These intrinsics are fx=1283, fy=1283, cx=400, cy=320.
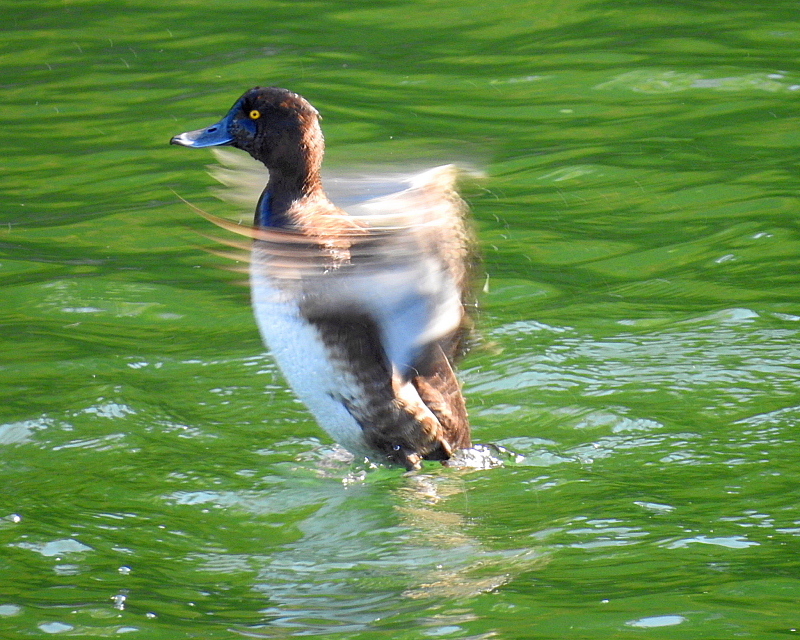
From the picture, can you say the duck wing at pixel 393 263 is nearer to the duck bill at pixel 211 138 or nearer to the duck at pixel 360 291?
the duck at pixel 360 291

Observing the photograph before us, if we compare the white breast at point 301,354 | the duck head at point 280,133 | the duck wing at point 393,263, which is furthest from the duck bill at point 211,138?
the white breast at point 301,354

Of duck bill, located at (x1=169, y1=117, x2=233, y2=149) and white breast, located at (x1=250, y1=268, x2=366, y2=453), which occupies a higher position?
duck bill, located at (x1=169, y1=117, x2=233, y2=149)

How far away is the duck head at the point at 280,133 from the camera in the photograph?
18.7 feet

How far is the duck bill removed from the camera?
598cm

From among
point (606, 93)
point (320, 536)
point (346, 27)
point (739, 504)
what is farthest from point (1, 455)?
point (346, 27)

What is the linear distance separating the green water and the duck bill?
734 millimetres

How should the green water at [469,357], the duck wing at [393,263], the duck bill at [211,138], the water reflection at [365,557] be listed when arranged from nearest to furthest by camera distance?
1. the water reflection at [365,557]
2. the green water at [469,357]
3. the duck wing at [393,263]
4. the duck bill at [211,138]

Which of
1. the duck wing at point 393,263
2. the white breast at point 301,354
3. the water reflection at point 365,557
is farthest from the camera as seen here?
the white breast at point 301,354

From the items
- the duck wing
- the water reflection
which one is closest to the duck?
the duck wing

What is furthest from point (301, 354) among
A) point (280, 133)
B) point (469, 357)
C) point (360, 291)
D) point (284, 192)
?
point (469, 357)

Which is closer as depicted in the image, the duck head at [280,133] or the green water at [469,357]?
the green water at [469,357]

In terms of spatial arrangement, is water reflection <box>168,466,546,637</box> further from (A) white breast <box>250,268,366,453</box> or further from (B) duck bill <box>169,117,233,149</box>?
(B) duck bill <box>169,117,233,149</box>

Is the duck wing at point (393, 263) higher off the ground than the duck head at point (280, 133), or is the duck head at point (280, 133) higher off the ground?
the duck head at point (280, 133)

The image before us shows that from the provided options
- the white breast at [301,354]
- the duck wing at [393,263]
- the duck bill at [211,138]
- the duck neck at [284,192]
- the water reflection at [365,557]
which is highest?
the duck bill at [211,138]
